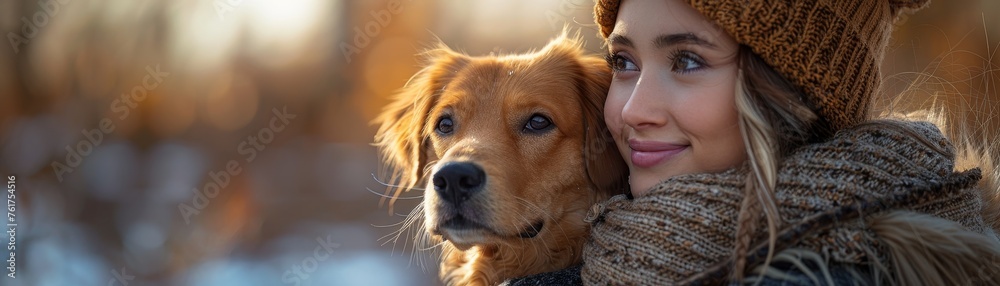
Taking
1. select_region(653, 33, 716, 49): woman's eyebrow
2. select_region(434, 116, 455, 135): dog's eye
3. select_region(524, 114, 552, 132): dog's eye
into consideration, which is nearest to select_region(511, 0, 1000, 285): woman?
select_region(653, 33, 716, 49): woman's eyebrow

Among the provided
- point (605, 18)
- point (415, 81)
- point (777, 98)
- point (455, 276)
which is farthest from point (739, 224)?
point (415, 81)

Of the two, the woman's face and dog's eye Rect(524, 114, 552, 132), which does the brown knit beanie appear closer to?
the woman's face

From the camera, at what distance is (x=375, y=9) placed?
6.45 meters

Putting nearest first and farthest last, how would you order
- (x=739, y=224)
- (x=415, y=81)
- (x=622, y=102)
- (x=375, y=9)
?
(x=739, y=224)
(x=622, y=102)
(x=415, y=81)
(x=375, y=9)

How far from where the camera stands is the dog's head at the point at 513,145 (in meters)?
2.60

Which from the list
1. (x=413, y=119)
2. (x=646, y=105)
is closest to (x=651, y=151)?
(x=646, y=105)

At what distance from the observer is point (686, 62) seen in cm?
217

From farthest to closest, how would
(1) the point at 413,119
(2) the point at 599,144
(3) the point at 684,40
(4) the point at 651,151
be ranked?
(1) the point at 413,119
(2) the point at 599,144
(4) the point at 651,151
(3) the point at 684,40

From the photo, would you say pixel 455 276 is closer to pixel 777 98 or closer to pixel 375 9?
pixel 777 98

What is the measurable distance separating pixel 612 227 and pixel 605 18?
0.74 metres

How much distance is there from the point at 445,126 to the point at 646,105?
1.09 metres

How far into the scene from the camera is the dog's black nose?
8.36 feet

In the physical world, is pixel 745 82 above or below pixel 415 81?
below

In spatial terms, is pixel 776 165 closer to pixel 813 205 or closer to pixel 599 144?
pixel 813 205
